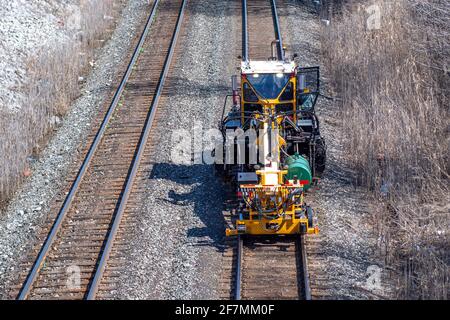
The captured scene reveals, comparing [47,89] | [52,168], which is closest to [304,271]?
[52,168]

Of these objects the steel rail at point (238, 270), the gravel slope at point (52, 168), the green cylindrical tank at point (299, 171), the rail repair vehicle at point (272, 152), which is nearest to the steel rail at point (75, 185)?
the gravel slope at point (52, 168)

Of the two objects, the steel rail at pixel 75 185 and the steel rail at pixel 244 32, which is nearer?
the steel rail at pixel 75 185

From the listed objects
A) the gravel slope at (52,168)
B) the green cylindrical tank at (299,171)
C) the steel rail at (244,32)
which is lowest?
the gravel slope at (52,168)

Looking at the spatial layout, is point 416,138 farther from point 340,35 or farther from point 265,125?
point 340,35

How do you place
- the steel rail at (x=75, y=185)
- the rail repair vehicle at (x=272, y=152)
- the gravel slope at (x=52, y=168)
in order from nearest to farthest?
the steel rail at (x=75, y=185), the rail repair vehicle at (x=272, y=152), the gravel slope at (x=52, y=168)

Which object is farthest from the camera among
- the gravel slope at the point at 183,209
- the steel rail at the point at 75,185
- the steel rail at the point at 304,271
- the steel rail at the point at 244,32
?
the steel rail at the point at 244,32

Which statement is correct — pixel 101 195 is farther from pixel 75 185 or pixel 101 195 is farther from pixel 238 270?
pixel 238 270

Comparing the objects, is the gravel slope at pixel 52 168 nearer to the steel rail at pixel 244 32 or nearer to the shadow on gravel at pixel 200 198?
the shadow on gravel at pixel 200 198

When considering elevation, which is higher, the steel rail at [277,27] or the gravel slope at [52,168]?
the steel rail at [277,27]
